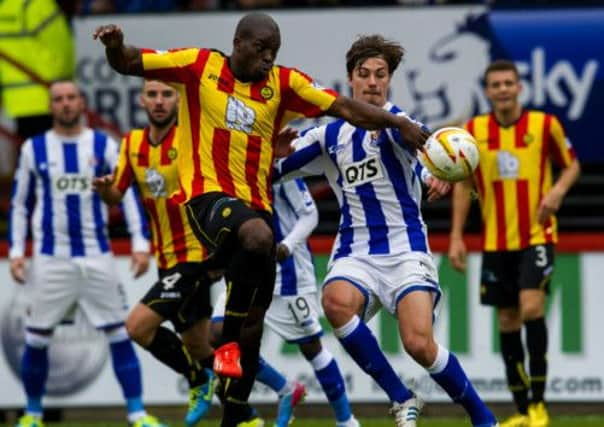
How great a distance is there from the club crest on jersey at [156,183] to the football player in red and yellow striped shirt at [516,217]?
208 centimetres

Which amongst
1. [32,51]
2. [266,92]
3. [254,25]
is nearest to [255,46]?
[254,25]

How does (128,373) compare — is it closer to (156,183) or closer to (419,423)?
(156,183)

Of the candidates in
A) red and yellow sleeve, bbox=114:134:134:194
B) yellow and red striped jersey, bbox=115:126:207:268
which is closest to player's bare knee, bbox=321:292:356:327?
yellow and red striped jersey, bbox=115:126:207:268

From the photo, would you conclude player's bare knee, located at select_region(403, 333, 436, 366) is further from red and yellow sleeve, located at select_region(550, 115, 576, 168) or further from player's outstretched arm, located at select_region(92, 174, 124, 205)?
red and yellow sleeve, located at select_region(550, 115, 576, 168)

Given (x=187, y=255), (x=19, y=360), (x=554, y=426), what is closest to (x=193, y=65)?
(x=187, y=255)

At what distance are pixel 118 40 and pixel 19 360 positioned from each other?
563cm

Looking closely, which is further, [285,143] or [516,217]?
[516,217]

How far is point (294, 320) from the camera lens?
11.4m

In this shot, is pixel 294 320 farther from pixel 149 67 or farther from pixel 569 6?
pixel 569 6

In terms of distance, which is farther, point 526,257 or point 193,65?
point 526,257

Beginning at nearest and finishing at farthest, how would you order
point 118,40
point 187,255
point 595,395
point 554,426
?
point 118,40 < point 187,255 < point 554,426 < point 595,395

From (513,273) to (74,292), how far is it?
9.92ft

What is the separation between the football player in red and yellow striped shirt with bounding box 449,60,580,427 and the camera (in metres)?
12.0

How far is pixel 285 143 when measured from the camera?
9953 millimetres
